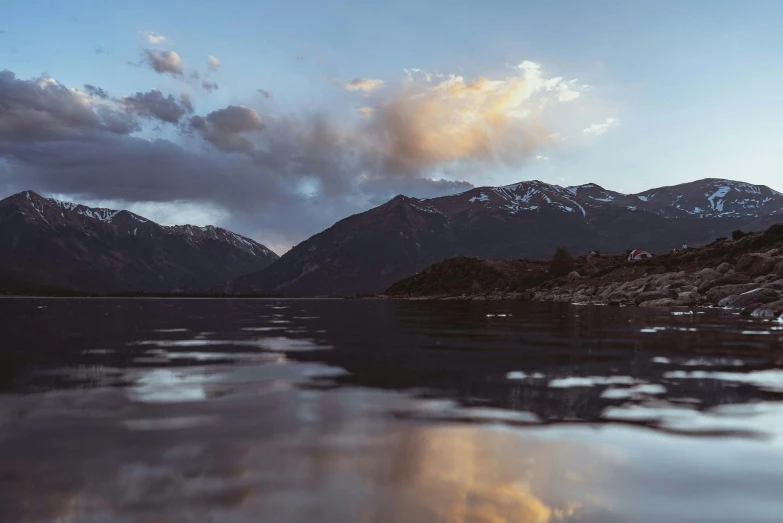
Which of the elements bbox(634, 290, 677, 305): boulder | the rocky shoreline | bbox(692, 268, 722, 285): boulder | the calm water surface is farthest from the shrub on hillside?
the calm water surface

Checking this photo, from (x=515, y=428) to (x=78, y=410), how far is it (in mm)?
8482

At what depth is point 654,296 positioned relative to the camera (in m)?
67.6

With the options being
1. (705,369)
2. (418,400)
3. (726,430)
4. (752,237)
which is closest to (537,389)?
(418,400)

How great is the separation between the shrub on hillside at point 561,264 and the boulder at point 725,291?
84.9m

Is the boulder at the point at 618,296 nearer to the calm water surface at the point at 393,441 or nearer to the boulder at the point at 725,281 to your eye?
the boulder at the point at 725,281

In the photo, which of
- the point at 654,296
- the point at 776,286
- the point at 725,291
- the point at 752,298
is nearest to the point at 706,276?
the point at 654,296

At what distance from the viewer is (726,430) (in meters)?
9.05

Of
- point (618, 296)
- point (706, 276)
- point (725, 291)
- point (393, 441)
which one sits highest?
point (706, 276)

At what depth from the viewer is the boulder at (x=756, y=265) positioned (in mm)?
60406

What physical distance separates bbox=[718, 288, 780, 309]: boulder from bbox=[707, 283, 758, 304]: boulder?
2.18 m

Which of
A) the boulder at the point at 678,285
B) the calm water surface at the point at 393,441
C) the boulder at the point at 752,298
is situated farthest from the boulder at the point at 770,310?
the boulder at the point at 678,285

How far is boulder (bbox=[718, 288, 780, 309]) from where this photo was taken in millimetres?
45000

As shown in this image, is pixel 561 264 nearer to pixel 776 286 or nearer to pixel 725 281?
pixel 725 281

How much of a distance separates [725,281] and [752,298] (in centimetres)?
1629
